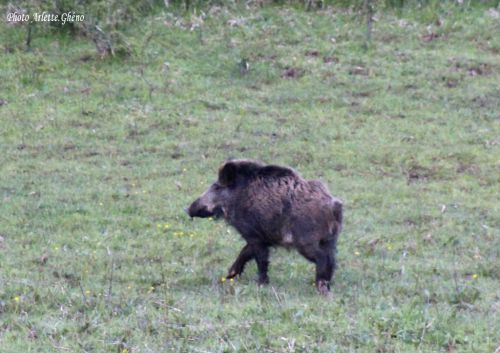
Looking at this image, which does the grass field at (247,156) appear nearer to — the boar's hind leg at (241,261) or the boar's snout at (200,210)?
the boar's hind leg at (241,261)

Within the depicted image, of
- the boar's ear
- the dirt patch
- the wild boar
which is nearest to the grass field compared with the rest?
the dirt patch

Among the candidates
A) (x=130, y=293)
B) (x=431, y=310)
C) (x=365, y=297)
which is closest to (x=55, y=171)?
(x=130, y=293)

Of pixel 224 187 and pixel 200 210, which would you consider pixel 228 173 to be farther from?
pixel 200 210

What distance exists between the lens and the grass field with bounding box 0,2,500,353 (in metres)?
6.71

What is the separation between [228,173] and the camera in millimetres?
9039

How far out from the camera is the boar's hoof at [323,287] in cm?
824

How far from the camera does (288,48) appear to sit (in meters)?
18.5

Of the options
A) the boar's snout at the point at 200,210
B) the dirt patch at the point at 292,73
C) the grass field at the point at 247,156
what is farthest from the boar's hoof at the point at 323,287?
the dirt patch at the point at 292,73

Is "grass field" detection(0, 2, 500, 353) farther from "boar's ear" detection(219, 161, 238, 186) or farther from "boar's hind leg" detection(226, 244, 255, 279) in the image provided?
"boar's ear" detection(219, 161, 238, 186)

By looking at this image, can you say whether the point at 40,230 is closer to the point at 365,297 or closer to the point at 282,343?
the point at 365,297

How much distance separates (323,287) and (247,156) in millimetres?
5836

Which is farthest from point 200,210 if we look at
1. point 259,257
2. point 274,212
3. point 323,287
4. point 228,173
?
point 323,287

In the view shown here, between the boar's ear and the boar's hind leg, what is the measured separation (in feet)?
2.03

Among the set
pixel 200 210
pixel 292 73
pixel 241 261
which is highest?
pixel 292 73
